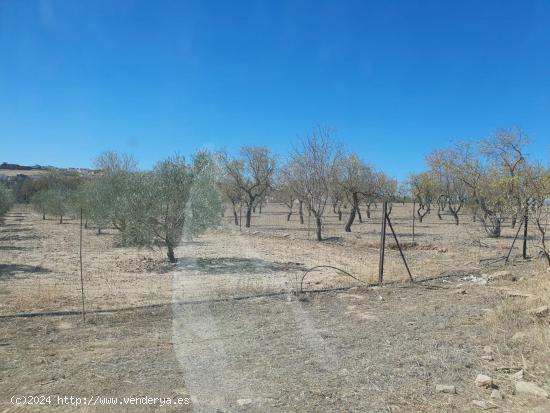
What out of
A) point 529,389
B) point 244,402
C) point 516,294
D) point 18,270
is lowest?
point 18,270

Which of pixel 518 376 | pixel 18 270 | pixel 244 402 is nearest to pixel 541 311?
pixel 518 376

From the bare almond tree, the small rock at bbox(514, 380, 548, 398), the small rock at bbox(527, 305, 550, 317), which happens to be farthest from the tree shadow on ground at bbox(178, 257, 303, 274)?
the bare almond tree

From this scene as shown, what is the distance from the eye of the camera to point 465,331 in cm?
598

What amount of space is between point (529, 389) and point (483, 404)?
529mm

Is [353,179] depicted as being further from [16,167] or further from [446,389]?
[16,167]

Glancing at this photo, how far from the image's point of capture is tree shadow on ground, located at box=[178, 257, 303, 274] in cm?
1321

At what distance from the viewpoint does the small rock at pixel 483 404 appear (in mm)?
3801

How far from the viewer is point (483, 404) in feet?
12.6

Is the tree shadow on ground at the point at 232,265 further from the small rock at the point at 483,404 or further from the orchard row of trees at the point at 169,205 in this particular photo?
the small rock at the point at 483,404

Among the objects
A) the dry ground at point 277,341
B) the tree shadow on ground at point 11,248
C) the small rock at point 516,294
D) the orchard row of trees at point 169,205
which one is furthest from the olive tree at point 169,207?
the small rock at point 516,294

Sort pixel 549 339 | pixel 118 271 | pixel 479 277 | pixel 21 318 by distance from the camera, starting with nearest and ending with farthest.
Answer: pixel 549 339
pixel 21 318
pixel 479 277
pixel 118 271

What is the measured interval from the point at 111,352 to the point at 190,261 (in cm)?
985

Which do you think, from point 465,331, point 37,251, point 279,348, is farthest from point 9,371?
point 37,251

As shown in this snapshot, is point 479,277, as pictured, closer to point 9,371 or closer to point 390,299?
point 390,299
